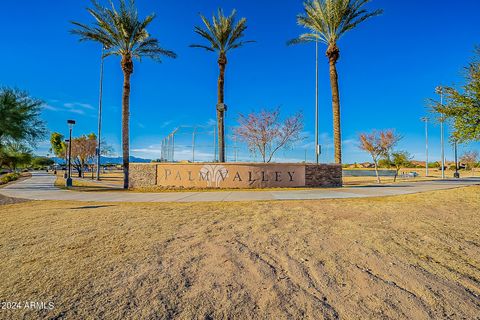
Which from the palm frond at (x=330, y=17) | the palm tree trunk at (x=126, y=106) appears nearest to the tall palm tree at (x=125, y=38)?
Result: the palm tree trunk at (x=126, y=106)

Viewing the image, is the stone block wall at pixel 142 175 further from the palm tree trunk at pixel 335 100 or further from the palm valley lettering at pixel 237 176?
the palm tree trunk at pixel 335 100

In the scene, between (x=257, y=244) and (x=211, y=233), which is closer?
(x=257, y=244)

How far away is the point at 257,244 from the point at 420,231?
3.87 meters

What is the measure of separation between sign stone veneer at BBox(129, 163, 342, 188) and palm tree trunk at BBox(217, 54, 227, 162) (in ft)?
5.43

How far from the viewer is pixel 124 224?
6.07 m

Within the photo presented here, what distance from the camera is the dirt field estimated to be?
2740 mm

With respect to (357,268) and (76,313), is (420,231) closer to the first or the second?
(357,268)

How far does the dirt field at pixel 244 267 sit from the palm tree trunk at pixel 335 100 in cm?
1119

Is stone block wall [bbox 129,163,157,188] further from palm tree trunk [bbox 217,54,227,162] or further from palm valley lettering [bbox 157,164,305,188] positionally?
palm tree trunk [bbox 217,54,227,162]

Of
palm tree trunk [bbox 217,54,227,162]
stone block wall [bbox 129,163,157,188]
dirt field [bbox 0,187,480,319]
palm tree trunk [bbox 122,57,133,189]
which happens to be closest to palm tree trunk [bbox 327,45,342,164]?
palm tree trunk [bbox 217,54,227,162]

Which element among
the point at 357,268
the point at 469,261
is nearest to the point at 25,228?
the point at 357,268

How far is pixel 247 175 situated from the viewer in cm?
1589

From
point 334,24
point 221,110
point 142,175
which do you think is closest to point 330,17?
point 334,24

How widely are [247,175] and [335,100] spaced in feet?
28.5
